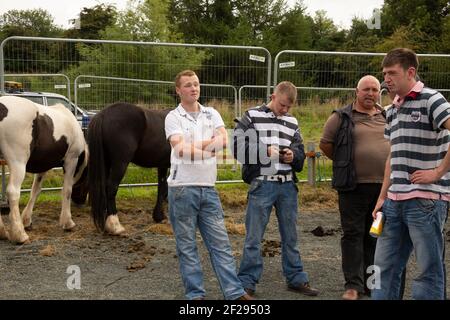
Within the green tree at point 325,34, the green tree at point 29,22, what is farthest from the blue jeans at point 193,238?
the green tree at point 29,22

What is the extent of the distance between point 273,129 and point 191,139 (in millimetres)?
801

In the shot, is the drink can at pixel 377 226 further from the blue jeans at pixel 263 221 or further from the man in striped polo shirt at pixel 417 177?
the blue jeans at pixel 263 221

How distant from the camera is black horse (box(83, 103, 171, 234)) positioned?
7211 millimetres

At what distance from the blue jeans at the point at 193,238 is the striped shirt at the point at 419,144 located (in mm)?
1387

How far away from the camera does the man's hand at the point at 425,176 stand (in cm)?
354

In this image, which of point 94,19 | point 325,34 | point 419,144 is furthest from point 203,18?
point 419,144

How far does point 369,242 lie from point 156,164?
4016 millimetres

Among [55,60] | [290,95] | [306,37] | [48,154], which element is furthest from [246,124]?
[306,37]

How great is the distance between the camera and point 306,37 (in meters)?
39.1

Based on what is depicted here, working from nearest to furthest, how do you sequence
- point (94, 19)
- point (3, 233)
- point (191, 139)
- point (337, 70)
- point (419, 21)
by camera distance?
point (191, 139) → point (3, 233) → point (337, 70) → point (419, 21) → point (94, 19)

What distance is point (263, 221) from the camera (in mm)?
4867

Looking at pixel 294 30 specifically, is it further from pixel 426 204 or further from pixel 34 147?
pixel 426 204

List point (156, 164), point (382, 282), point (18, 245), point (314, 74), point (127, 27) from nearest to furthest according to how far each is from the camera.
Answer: point (382, 282) < point (18, 245) < point (156, 164) < point (314, 74) < point (127, 27)

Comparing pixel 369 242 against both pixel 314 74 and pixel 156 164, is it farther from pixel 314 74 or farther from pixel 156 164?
pixel 314 74
